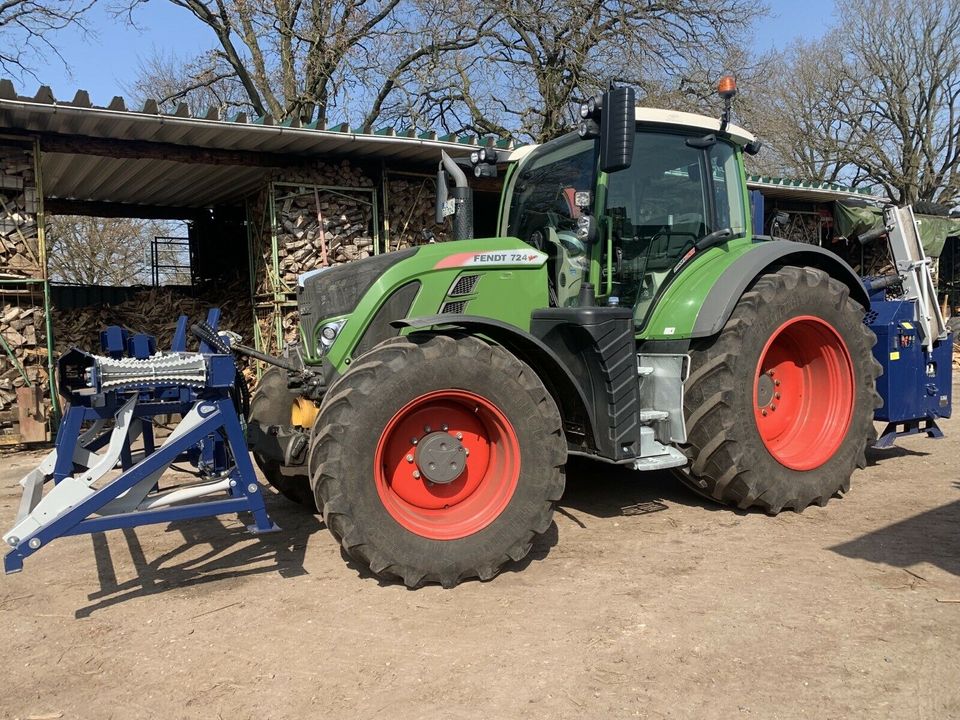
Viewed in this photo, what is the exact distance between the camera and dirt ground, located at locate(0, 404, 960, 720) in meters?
2.70

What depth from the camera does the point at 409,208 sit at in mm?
10367

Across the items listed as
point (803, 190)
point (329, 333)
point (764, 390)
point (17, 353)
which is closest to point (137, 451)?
point (329, 333)

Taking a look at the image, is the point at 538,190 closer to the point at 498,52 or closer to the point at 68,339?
the point at 68,339

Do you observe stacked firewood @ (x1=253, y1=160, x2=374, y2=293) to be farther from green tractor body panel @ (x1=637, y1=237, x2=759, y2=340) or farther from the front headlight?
green tractor body panel @ (x1=637, y1=237, x2=759, y2=340)

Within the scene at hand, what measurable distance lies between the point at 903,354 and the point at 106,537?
5866 mm

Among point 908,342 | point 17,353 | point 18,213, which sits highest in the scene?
point 18,213

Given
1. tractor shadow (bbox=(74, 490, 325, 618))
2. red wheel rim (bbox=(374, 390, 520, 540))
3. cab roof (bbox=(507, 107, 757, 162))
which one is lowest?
tractor shadow (bbox=(74, 490, 325, 618))

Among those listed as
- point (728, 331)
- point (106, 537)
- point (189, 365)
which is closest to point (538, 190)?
point (728, 331)

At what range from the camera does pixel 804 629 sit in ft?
10.4

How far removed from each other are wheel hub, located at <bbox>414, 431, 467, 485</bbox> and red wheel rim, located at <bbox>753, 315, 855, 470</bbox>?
2.29 metres

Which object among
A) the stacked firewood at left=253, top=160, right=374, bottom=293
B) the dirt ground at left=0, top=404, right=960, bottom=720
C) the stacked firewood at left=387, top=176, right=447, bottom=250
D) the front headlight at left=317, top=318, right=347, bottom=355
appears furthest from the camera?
the stacked firewood at left=387, top=176, right=447, bottom=250

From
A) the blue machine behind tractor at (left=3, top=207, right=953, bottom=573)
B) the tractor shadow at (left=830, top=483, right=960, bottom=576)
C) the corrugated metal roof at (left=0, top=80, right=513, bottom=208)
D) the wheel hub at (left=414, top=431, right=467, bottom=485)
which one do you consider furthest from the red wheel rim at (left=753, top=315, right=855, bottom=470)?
the blue machine behind tractor at (left=3, top=207, right=953, bottom=573)

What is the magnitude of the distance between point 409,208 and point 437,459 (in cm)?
709

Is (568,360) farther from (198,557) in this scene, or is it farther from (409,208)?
(409,208)
